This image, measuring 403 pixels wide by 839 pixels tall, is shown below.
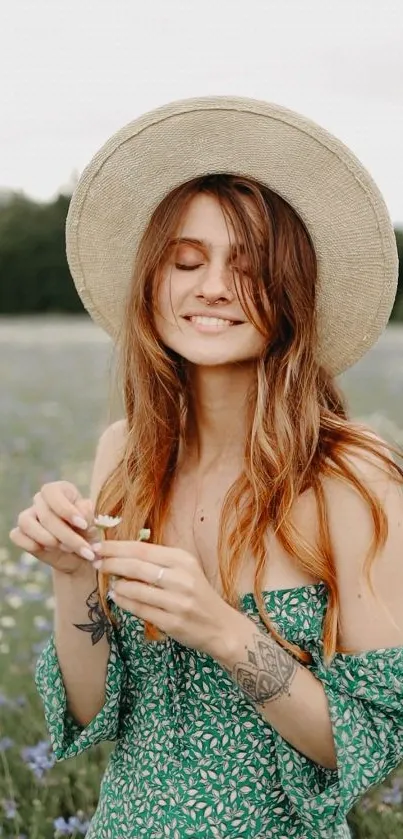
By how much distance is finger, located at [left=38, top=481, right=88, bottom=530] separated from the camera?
2.17 meters

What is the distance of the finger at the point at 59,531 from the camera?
2166 millimetres

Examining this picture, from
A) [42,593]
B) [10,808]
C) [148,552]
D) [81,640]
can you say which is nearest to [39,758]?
[10,808]

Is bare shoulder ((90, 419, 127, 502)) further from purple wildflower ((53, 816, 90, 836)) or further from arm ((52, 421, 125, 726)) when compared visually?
purple wildflower ((53, 816, 90, 836))

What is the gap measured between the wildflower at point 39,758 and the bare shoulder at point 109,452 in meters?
0.88

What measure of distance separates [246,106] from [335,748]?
4.38 ft

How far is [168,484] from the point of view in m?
2.71

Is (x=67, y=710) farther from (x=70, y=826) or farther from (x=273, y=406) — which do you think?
(x=273, y=406)

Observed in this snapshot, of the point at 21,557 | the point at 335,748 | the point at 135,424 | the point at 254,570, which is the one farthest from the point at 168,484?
the point at 21,557

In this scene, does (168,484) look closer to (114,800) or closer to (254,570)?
(254,570)

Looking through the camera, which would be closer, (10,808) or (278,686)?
(278,686)

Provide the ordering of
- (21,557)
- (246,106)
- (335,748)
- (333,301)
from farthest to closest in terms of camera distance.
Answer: (21,557) < (333,301) < (246,106) < (335,748)

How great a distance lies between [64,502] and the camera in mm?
2182

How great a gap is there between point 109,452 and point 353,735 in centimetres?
103

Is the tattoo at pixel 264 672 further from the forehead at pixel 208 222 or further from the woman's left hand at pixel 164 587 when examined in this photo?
the forehead at pixel 208 222
